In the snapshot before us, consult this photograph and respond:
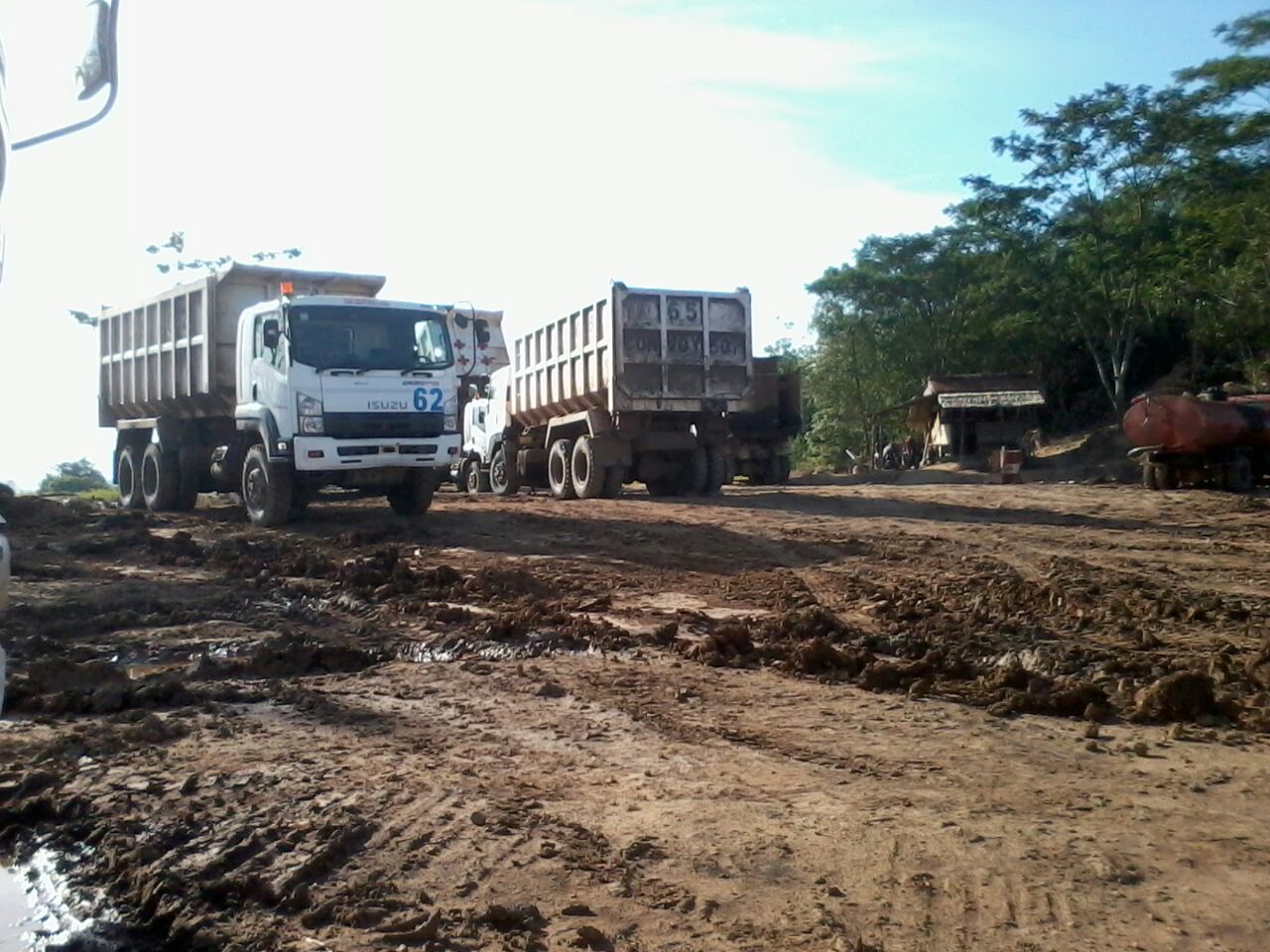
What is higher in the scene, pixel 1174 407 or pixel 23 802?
pixel 1174 407

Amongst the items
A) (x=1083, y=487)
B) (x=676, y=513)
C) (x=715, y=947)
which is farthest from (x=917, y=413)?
(x=715, y=947)

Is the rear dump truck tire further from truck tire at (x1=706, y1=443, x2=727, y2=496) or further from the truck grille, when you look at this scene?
truck tire at (x1=706, y1=443, x2=727, y2=496)

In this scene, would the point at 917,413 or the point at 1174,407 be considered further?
the point at 917,413

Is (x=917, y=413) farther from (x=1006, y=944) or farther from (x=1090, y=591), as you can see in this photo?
(x=1006, y=944)

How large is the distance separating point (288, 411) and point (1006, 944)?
11153 millimetres

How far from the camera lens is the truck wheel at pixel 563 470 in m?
18.8

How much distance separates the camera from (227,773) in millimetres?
4785

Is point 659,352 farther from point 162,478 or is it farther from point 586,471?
point 162,478

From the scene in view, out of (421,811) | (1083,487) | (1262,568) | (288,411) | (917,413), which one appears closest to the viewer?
(421,811)

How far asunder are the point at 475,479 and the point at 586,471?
571 cm

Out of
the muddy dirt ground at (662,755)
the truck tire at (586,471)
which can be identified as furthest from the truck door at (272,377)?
the truck tire at (586,471)

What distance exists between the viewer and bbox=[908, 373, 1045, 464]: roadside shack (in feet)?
97.8

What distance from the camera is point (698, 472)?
18328mm

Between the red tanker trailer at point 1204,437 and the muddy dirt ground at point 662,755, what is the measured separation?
7.19 metres
